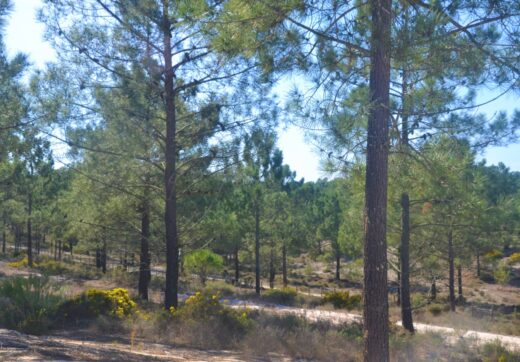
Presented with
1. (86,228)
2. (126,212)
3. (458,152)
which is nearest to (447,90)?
(458,152)

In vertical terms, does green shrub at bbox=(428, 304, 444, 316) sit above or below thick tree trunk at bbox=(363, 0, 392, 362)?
below

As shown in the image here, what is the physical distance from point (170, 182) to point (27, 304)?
4.16m

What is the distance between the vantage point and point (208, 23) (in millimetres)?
7609

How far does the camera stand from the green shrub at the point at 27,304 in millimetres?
9703

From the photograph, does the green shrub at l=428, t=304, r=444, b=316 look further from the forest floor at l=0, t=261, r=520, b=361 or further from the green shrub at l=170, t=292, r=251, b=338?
the forest floor at l=0, t=261, r=520, b=361

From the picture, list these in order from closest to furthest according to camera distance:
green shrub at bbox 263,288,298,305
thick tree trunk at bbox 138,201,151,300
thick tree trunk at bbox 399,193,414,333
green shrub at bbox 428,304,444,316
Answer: thick tree trunk at bbox 399,193,414,333 → thick tree trunk at bbox 138,201,151,300 → green shrub at bbox 428,304,444,316 → green shrub at bbox 263,288,298,305

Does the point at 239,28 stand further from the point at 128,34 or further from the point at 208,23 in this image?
the point at 128,34

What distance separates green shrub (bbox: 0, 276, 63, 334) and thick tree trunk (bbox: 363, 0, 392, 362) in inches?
241

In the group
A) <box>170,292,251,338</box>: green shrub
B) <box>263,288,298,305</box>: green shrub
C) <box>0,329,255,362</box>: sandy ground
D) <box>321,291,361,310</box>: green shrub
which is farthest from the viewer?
<box>263,288,298,305</box>: green shrub

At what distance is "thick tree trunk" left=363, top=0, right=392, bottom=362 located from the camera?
6637 mm

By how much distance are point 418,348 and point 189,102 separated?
7604mm

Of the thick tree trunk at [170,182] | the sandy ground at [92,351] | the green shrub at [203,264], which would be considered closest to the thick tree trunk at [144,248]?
the thick tree trunk at [170,182]

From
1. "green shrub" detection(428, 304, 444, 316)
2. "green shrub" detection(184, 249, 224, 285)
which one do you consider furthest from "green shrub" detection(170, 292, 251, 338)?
"green shrub" detection(184, 249, 224, 285)

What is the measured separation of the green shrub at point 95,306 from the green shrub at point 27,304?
1.30ft
